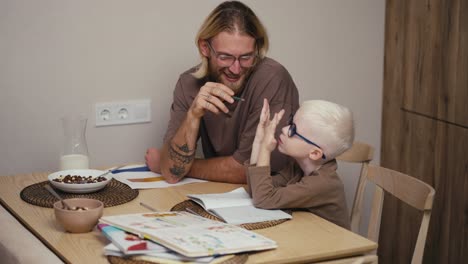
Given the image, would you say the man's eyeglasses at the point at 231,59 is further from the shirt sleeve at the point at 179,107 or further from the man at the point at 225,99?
the shirt sleeve at the point at 179,107

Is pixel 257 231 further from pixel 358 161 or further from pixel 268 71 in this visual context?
pixel 358 161

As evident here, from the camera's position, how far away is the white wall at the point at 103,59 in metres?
3.00

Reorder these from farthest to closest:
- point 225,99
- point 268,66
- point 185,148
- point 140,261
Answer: point 268,66, point 185,148, point 225,99, point 140,261

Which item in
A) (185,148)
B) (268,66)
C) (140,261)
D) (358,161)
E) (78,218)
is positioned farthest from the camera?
(358,161)

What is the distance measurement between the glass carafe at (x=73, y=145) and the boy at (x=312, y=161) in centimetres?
67

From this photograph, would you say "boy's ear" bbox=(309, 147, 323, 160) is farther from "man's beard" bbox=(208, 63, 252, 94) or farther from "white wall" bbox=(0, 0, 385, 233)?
"white wall" bbox=(0, 0, 385, 233)

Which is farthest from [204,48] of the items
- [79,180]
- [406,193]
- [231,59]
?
[406,193]

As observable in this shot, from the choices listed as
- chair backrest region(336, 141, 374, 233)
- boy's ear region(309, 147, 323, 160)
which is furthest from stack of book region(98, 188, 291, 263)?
chair backrest region(336, 141, 374, 233)

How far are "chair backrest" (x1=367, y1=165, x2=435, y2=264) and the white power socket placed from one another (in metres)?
1.02

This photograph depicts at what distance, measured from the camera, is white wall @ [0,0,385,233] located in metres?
3.00

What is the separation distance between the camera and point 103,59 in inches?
123

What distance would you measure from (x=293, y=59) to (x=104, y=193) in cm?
135

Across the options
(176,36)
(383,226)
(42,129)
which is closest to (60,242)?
(42,129)

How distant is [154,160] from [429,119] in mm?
1293
